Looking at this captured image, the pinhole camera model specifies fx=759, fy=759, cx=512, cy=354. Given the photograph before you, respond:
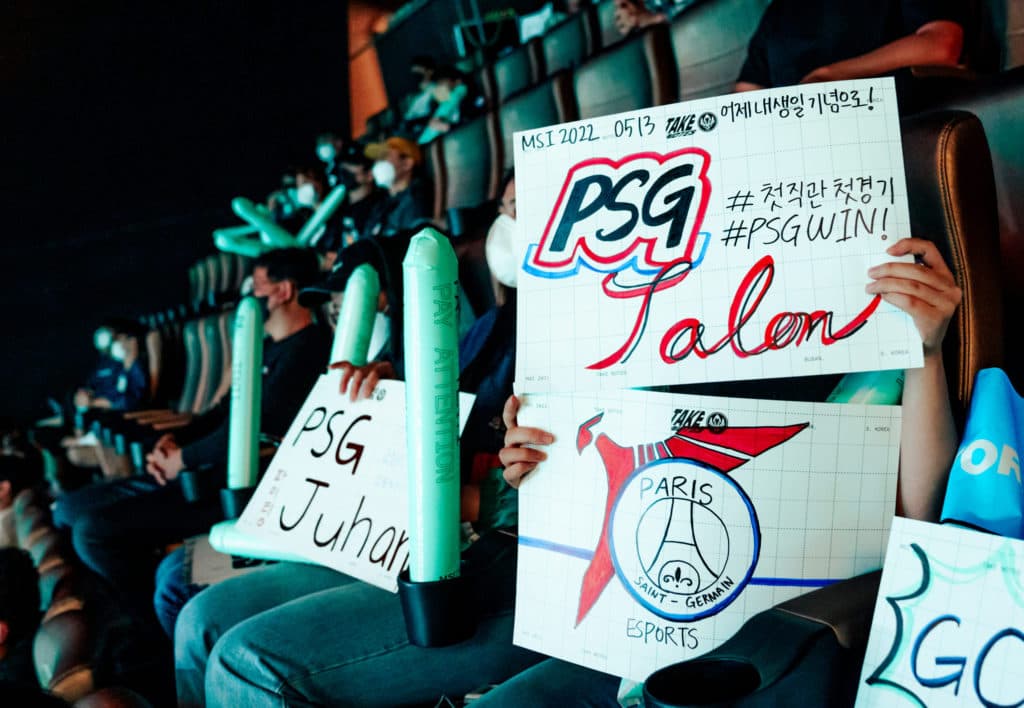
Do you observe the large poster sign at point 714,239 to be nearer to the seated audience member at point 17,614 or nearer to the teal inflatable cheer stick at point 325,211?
the seated audience member at point 17,614

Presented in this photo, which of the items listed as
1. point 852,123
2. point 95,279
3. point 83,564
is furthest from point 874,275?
point 95,279

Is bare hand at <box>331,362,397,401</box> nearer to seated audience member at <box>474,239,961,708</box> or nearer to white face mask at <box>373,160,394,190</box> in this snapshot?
seated audience member at <box>474,239,961,708</box>

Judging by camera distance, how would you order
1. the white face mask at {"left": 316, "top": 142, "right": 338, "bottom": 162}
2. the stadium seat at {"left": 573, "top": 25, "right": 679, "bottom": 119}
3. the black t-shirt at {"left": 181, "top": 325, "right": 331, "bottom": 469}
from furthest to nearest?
the white face mask at {"left": 316, "top": 142, "right": 338, "bottom": 162}, the stadium seat at {"left": 573, "top": 25, "right": 679, "bottom": 119}, the black t-shirt at {"left": 181, "top": 325, "right": 331, "bottom": 469}

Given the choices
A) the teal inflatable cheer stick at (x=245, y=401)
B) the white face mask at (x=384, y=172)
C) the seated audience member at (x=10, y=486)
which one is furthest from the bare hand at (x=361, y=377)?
the white face mask at (x=384, y=172)

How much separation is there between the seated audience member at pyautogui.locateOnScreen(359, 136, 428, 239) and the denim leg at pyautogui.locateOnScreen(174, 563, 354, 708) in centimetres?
206

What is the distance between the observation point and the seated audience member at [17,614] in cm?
160

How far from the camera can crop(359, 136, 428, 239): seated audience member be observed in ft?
10.1

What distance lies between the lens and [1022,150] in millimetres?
937

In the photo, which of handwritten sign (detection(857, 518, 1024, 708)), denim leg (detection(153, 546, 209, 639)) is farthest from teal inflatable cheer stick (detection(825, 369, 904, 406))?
denim leg (detection(153, 546, 209, 639))

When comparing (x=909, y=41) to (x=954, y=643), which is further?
(x=909, y=41)

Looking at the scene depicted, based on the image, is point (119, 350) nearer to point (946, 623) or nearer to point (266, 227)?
point (266, 227)

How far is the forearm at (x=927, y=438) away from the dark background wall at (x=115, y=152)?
569 cm

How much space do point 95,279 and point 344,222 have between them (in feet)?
9.18

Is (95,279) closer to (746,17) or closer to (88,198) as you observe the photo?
(88,198)
